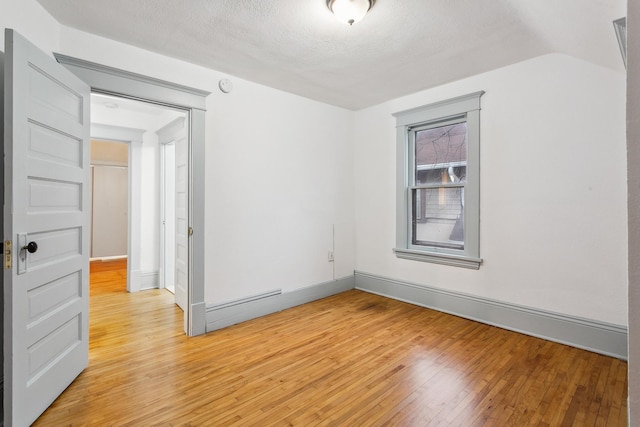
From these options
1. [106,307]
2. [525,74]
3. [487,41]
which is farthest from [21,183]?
[525,74]

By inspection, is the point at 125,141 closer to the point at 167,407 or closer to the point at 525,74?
the point at 167,407

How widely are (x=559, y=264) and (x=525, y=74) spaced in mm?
1772

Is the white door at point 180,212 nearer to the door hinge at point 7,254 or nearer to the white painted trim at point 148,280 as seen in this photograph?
the white painted trim at point 148,280

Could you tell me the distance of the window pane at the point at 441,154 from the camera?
11.6 ft

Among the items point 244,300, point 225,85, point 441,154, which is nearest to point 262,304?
point 244,300

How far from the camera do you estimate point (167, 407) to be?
1914 millimetres

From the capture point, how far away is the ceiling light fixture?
1984mm

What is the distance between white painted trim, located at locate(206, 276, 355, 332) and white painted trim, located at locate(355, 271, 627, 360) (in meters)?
0.79

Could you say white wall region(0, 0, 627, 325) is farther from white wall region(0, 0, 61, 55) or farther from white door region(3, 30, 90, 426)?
white door region(3, 30, 90, 426)

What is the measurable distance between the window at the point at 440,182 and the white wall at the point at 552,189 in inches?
3.8

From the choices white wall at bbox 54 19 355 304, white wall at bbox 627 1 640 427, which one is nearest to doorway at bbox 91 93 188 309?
white wall at bbox 54 19 355 304

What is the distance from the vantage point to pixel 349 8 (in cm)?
201

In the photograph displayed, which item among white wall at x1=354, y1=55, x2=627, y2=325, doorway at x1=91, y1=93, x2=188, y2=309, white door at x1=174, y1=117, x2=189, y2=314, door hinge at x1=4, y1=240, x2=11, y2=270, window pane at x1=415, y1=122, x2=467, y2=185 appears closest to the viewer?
door hinge at x1=4, y1=240, x2=11, y2=270

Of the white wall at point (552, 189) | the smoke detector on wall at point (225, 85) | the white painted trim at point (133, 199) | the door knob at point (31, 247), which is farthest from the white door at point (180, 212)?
the white wall at point (552, 189)
